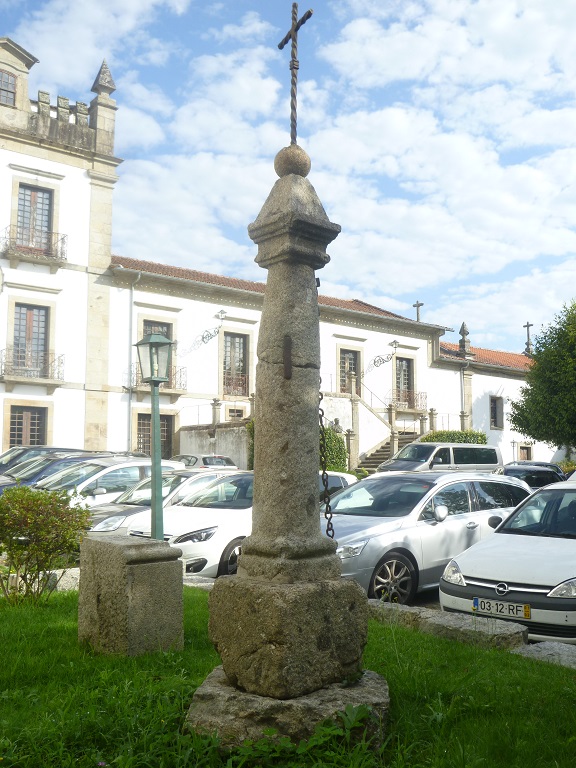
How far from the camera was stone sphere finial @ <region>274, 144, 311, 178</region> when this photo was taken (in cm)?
425

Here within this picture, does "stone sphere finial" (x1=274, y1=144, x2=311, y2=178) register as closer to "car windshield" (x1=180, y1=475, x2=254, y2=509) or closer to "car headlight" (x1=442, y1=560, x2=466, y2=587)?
"car headlight" (x1=442, y1=560, x2=466, y2=587)

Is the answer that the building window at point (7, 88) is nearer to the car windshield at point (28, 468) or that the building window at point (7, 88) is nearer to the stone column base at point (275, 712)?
the car windshield at point (28, 468)

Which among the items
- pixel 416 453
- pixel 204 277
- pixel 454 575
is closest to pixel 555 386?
pixel 416 453

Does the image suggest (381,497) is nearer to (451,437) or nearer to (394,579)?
(394,579)

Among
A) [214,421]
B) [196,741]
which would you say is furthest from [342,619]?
[214,421]

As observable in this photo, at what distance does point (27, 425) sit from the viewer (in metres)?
27.6

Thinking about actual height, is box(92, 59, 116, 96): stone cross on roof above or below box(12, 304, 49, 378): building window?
above

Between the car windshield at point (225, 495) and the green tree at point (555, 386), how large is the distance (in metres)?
21.2

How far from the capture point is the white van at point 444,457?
23.0 metres

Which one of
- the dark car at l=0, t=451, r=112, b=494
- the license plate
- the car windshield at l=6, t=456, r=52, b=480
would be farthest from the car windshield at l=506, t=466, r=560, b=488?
the license plate

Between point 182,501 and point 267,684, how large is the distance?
7.38 metres

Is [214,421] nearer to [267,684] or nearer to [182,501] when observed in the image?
[182,501]

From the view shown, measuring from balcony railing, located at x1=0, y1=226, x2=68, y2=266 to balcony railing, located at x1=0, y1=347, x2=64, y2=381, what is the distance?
3549 millimetres

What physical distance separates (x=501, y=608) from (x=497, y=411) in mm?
38194
